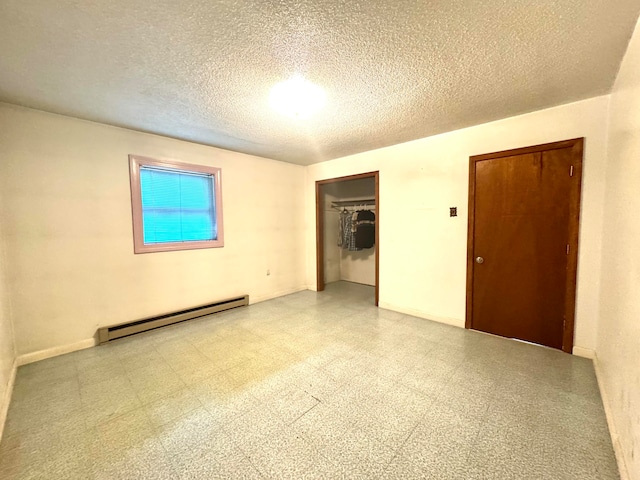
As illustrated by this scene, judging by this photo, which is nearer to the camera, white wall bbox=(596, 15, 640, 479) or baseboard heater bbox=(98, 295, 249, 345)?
white wall bbox=(596, 15, 640, 479)

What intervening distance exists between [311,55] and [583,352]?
11.7 ft

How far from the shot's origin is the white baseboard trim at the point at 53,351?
2393 millimetres

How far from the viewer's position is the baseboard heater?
2.80m

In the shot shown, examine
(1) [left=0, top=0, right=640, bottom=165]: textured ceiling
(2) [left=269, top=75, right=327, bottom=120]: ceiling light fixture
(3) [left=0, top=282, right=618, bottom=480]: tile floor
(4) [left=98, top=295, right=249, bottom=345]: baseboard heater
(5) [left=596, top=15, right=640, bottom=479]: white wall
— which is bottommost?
(3) [left=0, top=282, right=618, bottom=480]: tile floor

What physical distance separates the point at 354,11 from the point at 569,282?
300 cm

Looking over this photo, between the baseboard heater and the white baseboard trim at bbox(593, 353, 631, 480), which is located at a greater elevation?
the baseboard heater

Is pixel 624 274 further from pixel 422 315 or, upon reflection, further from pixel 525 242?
pixel 422 315

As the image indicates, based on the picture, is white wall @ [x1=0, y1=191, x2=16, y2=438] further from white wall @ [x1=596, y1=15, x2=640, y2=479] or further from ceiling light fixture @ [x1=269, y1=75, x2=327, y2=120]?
white wall @ [x1=596, y1=15, x2=640, y2=479]

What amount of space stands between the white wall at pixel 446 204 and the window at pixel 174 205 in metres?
2.17

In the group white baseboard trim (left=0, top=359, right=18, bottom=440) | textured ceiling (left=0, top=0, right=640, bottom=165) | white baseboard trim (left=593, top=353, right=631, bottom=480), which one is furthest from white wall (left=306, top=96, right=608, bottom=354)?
white baseboard trim (left=0, top=359, right=18, bottom=440)

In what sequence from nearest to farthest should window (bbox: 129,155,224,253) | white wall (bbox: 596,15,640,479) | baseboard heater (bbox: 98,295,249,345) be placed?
1. white wall (bbox: 596,15,640,479)
2. baseboard heater (bbox: 98,295,249,345)
3. window (bbox: 129,155,224,253)

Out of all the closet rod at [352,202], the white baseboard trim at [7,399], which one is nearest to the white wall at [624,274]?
the white baseboard trim at [7,399]

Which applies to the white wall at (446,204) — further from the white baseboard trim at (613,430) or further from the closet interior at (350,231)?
the closet interior at (350,231)

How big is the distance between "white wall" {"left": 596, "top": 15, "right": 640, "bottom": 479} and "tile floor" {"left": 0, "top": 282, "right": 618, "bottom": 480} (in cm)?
23
